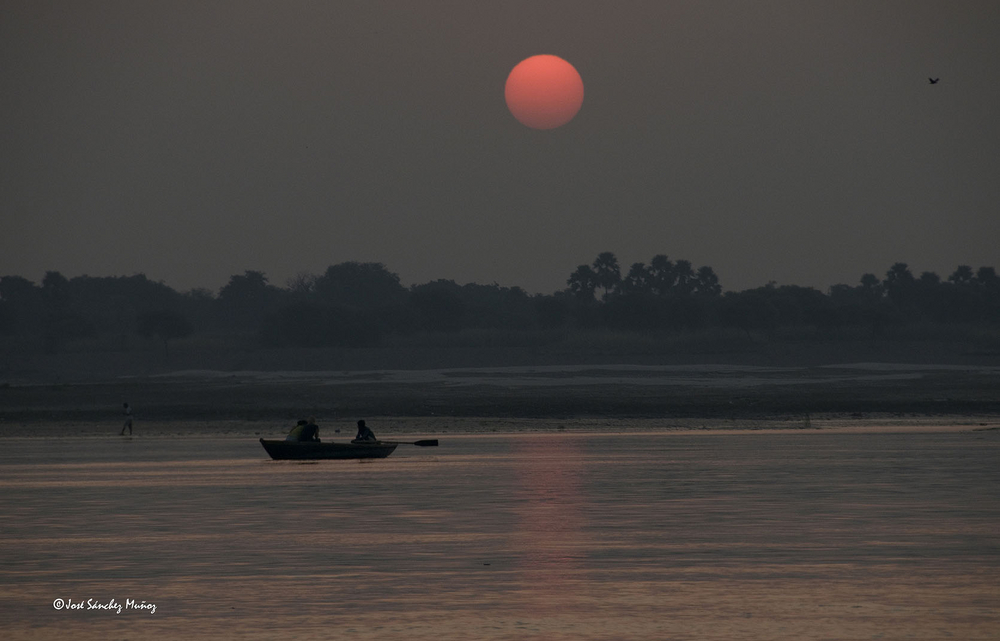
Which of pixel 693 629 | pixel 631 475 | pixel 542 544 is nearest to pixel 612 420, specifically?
pixel 631 475

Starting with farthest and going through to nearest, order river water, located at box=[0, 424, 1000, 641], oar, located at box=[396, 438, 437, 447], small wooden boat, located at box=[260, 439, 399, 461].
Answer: oar, located at box=[396, 438, 437, 447] → small wooden boat, located at box=[260, 439, 399, 461] → river water, located at box=[0, 424, 1000, 641]

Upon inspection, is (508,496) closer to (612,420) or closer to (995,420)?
(612,420)

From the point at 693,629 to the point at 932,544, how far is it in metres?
9.45

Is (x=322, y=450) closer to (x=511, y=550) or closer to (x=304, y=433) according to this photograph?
(x=304, y=433)

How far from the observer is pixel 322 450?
50938mm

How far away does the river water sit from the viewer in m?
18.3

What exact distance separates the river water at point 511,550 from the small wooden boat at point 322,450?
228cm

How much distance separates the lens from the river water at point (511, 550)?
1827cm

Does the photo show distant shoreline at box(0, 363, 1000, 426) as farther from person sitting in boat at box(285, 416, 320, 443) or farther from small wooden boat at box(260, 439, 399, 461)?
small wooden boat at box(260, 439, 399, 461)

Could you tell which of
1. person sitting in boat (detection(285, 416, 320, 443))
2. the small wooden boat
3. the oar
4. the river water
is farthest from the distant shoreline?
the river water

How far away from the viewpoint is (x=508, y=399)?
97.5 m

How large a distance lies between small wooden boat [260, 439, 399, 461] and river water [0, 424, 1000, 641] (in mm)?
2278

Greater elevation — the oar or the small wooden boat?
the small wooden boat

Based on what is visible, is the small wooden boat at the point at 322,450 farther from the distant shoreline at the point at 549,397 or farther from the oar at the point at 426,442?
the distant shoreline at the point at 549,397
